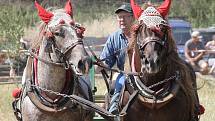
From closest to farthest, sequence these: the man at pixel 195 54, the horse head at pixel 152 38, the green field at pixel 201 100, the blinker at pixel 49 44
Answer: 1. the horse head at pixel 152 38
2. the blinker at pixel 49 44
3. the green field at pixel 201 100
4. the man at pixel 195 54

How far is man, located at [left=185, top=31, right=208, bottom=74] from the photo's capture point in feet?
49.1

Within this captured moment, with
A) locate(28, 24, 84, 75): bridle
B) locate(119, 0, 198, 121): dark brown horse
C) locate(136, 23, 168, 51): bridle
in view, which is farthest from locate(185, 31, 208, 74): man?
locate(28, 24, 84, 75): bridle

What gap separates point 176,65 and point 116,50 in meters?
1.13

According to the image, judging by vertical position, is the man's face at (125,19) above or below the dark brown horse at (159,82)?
above

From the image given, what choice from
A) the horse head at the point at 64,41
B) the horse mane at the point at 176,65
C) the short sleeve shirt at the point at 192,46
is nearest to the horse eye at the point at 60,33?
the horse head at the point at 64,41

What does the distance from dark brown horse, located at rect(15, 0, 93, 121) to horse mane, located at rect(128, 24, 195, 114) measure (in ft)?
1.79

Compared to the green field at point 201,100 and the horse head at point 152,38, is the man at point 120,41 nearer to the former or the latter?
the horse head at point 152,38

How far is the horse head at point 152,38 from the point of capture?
5.70 meters

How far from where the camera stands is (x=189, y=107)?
630 cm

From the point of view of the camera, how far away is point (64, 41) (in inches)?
234

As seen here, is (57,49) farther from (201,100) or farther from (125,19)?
(201,100)

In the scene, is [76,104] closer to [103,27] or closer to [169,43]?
[169,43]

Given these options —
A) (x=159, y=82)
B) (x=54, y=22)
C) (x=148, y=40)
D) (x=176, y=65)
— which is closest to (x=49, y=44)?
(x=54, y=22)

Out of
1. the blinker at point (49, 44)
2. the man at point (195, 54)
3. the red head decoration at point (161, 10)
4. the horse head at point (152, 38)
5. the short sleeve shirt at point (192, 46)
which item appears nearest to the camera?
the horse head at point (152, 38)
